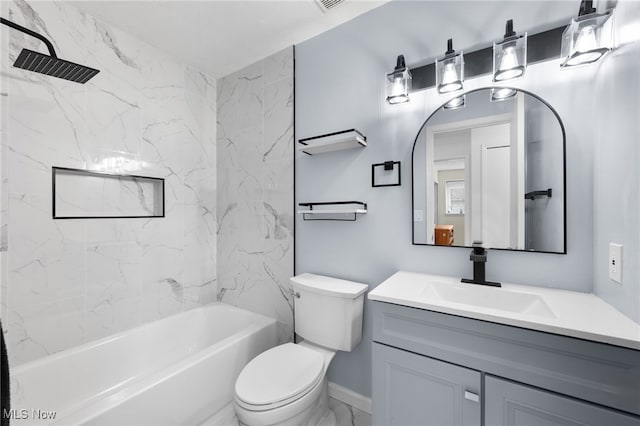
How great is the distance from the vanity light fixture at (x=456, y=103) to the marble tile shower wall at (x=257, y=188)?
1.07 metres

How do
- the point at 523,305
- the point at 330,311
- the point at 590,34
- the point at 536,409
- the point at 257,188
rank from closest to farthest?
the point at 536,409, the point at 590,34, the point at 523,305, the point at 330,311, the point at 257,188

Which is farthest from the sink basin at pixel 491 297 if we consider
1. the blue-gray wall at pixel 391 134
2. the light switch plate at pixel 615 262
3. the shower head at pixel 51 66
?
Result: the shower head at pixel 51 66

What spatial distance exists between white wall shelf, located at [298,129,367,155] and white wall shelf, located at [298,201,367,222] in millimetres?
353

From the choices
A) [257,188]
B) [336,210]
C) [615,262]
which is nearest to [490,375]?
[615,262]

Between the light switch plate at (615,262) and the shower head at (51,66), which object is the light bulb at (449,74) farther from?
the shower head at (51,66)

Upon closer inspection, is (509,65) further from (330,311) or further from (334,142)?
(330,311)

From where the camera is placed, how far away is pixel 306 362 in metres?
1.57

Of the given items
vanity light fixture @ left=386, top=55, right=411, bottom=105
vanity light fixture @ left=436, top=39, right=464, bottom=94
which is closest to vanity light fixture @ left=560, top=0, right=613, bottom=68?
vanity light fixture @ left=436, top=39, right=464, bottom=94

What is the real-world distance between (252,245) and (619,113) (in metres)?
2.19

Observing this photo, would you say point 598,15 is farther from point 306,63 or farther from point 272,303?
point 272,303

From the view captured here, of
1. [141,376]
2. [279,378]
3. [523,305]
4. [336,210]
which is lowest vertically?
[141,376]

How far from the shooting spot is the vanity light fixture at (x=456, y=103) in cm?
148

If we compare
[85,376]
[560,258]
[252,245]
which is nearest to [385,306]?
[560,258]

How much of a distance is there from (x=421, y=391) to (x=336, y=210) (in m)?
1.01
